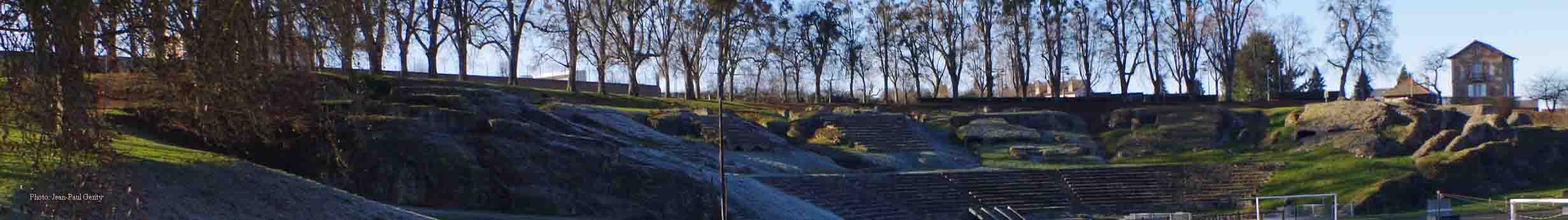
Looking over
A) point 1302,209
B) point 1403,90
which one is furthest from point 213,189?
→ point 1403,90

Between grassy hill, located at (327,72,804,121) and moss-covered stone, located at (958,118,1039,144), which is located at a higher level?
grassy hill, located at (327,72,804,121)

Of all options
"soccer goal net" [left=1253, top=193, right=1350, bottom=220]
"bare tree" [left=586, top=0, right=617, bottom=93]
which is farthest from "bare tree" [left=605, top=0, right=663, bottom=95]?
"soccer goal net" [left=1253, top=193, right=1350, bottom=220]

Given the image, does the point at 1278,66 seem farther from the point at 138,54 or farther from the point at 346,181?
the point at 138,54

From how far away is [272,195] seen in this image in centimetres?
1714

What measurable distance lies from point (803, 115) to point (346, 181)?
30.0 m

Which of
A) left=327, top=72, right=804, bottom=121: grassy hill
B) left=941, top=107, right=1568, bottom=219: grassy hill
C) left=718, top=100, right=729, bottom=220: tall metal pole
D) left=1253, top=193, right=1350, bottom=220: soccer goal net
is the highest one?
left=327, top=72, right=804, bottom=121: grassy hill

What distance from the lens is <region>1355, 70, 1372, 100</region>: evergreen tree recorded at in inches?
2536

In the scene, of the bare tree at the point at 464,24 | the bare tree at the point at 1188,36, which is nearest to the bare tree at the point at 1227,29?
the bare tree at the point at 1188,36

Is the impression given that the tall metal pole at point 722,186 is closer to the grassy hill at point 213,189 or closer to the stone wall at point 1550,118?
the grassy hill at point 213,189

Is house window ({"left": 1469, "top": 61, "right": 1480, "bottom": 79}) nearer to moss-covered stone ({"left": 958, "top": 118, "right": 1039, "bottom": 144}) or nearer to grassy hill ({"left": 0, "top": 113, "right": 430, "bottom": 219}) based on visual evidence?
moss-covered stone ({"left": 958, "top": 118, "right": 1039, "bottom": 144})

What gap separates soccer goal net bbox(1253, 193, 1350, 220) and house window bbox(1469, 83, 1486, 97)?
50629mm

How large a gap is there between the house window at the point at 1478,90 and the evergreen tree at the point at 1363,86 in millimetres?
11475

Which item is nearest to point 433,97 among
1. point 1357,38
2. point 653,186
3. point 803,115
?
point 653,186

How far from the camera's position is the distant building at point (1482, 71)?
255ft
